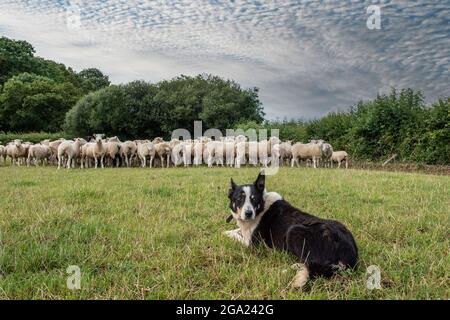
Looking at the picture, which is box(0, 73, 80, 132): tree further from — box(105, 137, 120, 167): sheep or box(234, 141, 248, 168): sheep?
box(234, 141, 248, 168): sheep

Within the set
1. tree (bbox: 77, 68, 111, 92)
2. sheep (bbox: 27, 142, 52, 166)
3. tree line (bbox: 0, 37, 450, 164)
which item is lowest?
sheep (bbox: 27, 142, 52, 166)

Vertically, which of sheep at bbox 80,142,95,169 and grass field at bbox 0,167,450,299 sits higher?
sheep at bbox 80,142,95,169

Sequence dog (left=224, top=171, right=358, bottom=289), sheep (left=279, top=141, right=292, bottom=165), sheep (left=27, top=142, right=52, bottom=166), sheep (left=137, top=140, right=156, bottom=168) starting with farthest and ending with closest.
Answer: sheep (left=27, top=142, right=52, bottom=166) < sheep (left=279, top=141, right=292, bottom=165) < sheep (left=137, top=140, right=156, bottom=168) < dog (left=224, top=171, right=358, bottom=289)

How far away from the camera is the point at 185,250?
4.68m

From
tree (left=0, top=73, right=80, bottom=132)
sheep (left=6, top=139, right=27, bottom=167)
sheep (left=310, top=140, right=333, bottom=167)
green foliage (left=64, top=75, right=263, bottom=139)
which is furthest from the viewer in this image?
tree (left=0, top=73, right=80, bottom=132)

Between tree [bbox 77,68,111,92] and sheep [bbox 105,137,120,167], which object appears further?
tree [bbox 77,68,111,92]

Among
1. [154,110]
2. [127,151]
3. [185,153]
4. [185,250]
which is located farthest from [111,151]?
[154,110]

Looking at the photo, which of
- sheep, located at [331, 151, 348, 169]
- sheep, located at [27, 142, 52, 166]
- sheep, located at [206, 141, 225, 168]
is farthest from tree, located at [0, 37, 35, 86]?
sheep, located at [331, 151, 348, 169]

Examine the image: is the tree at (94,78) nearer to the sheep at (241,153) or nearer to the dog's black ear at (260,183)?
the sheep at (241,153)

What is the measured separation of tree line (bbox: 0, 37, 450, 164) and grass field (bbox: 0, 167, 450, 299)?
1448cm

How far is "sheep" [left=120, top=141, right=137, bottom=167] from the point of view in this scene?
22750 mm

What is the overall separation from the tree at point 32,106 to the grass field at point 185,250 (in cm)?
4754

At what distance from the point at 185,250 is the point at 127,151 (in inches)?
745

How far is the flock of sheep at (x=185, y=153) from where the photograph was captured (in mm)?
21531
